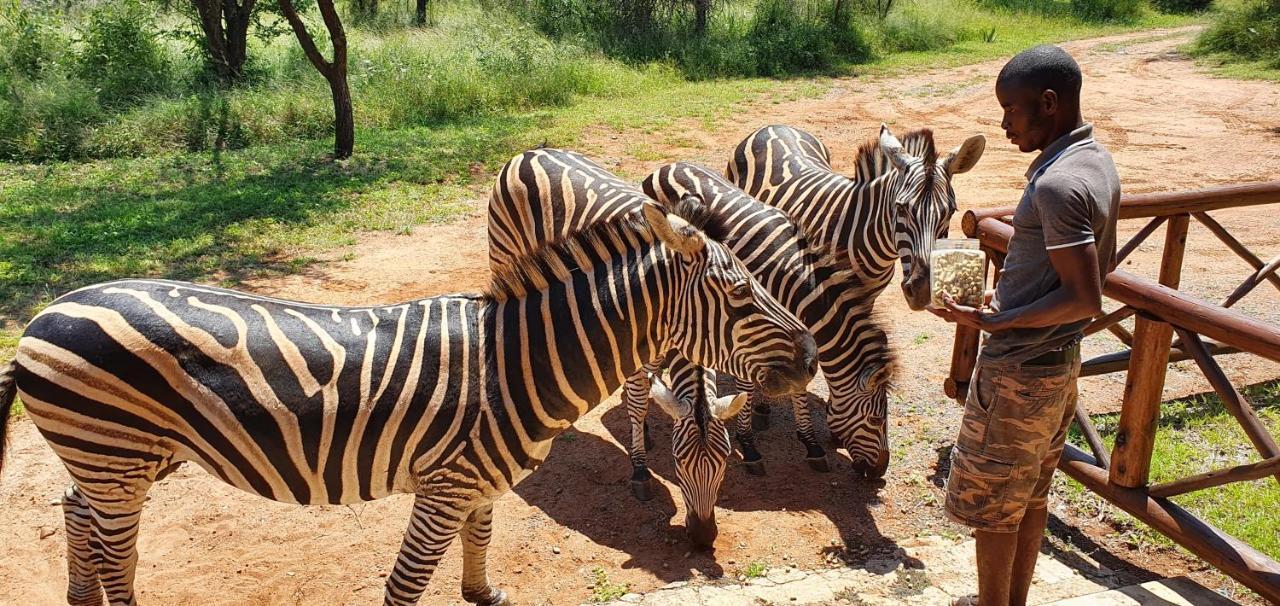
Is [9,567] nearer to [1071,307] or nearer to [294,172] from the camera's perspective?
[1071,307]

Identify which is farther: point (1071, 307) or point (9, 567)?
point (9, 567)

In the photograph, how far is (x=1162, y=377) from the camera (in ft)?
12.9

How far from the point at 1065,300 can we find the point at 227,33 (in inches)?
704

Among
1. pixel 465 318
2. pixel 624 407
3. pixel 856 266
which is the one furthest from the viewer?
pixel 624 407

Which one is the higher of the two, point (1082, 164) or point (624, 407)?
point (1082, 164)

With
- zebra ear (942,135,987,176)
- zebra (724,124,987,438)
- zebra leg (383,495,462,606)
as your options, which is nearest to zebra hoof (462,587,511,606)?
zebra leg (383,495,462,606)

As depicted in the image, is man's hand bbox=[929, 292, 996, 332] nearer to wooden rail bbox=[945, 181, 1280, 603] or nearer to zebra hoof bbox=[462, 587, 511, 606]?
wooden rail bbox=[945, 181, 1280, 603]

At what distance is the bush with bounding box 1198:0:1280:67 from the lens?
19938 mm

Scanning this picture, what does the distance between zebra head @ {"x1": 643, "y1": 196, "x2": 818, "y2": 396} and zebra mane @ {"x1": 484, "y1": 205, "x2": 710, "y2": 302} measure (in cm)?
19

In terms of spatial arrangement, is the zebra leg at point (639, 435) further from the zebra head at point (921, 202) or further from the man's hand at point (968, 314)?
the man's hand at point (968, 314)

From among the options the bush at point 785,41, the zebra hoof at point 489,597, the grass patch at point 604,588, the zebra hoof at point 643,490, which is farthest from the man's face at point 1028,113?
the bush at point 785,41

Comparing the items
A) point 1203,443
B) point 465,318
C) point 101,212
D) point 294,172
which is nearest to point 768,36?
point 294,172

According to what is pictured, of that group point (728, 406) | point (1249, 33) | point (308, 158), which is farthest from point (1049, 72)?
point (1249, 33)

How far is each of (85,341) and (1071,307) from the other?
3.70m
